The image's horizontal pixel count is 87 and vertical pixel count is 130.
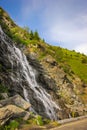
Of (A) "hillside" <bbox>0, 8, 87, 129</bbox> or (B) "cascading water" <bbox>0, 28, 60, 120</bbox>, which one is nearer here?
(A) "hillside" <bbox>0, 8, 87, 129</bbox>

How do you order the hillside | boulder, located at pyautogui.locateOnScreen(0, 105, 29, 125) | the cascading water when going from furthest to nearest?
the cascading water < the hillside < boulder, located at pyautogui.locateOnScreen(0, 105, 29, 125)

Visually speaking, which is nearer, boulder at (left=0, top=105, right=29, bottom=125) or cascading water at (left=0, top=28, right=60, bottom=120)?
boulder at (left=0, top=105, right=29, bottom=125)

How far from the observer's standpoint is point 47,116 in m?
41.2

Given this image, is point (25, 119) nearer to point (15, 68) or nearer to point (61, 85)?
point (15, 68)

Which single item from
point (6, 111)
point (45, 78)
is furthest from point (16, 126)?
point (45, 78)

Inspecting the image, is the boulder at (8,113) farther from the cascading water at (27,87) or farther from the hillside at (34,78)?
the cascading water at (27,87)

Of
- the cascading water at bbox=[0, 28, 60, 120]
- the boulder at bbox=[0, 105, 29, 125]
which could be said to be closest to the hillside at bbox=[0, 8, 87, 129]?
the cascading water at bbox=[0, 28, 60, 120]

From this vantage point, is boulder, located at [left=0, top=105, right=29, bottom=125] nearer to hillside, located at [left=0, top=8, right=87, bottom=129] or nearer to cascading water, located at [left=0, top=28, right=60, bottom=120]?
hillside, located at [left=0, top=8, right=87, bottom=129]

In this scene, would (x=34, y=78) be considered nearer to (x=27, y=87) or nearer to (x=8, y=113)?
(x=27, y=87)

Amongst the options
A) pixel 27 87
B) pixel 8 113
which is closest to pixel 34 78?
pixel 27 87

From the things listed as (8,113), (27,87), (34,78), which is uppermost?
(34,78)

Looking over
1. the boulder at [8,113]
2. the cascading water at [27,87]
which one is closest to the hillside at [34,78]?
the cascading water at [27,87]

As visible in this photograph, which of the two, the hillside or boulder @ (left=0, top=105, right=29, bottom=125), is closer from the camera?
boulder @ (left=0, top=105, right=29, bottom=125)

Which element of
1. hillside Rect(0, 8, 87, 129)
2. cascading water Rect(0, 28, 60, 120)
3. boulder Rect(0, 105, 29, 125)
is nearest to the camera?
boulder Rect(0, 105, 29, 125)
